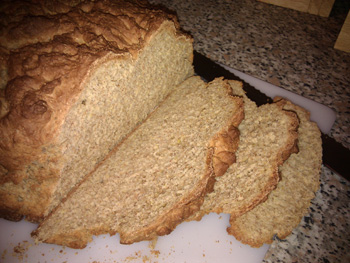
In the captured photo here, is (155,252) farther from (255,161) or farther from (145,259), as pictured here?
(255,161)

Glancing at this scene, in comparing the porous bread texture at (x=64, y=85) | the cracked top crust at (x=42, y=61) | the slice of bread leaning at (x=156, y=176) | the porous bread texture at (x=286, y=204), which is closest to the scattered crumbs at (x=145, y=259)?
the slice of bread leaning at (x=156, y=176)

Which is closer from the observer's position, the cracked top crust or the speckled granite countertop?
the cracked top crust

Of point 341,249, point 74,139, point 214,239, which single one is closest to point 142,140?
point 74,139

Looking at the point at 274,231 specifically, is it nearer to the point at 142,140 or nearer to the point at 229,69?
the point at 142,140

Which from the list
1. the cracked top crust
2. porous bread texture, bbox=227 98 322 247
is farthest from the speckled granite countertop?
the cracked top crust

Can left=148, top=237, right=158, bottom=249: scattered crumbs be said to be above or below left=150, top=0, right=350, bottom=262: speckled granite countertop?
below

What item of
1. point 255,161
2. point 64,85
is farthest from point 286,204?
point 64,85

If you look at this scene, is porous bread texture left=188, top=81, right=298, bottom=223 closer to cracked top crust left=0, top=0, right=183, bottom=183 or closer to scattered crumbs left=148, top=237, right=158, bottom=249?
scattered crumbs left=148, top=237, right=158, bottom=249
